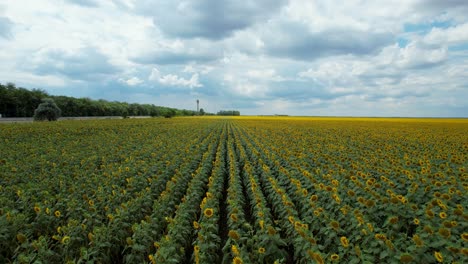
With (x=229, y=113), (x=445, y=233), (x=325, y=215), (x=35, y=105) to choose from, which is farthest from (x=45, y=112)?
(x=229, y=113)

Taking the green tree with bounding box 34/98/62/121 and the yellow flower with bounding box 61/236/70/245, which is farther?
the green tree with bounding box 34/98/62/121

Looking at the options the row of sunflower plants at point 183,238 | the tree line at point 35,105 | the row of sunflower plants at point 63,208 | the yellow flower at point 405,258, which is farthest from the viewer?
the tree line at point 35,105

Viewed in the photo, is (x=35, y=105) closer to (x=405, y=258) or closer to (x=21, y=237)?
(x=21, y=237)

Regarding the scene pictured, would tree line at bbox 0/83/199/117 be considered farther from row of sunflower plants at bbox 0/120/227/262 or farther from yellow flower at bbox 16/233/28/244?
yellow flower at bbox 16/233/28/244

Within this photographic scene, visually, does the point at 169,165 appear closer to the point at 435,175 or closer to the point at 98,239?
the point at 98,239

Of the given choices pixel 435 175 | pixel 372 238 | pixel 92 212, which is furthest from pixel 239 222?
pixel 435 175

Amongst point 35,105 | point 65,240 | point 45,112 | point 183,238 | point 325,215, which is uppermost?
point 35,105

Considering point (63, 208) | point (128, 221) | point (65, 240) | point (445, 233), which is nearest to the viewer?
point (445, 233)

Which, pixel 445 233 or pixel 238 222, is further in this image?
pixel 238 222

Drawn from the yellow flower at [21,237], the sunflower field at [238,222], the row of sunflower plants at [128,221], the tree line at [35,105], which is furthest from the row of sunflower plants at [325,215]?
the tree line at [35,105]

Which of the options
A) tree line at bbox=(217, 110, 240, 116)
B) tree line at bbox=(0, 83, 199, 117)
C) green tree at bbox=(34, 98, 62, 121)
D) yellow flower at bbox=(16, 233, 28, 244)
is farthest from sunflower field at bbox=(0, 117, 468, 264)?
tree line at bbox=(217, 110, 240, 116)

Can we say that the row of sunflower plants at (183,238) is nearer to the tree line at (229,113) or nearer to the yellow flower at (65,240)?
the yellow flower at (65,240)

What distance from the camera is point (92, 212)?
5.64 meters

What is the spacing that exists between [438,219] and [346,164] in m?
5.24
